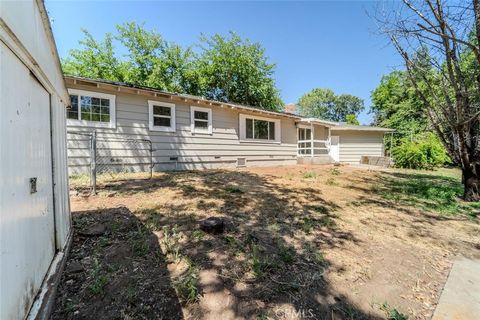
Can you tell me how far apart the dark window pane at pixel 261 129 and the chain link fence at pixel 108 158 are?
19.6ft

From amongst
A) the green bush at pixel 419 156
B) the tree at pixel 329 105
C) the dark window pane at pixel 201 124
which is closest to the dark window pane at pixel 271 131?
the dark window pane at pixel 201 124

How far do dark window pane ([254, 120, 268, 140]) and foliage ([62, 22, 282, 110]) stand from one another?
36.1 ft

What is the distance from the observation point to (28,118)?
5.01 ft

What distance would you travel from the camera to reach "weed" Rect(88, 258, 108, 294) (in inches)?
78.7

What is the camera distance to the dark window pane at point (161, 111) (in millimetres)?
8825

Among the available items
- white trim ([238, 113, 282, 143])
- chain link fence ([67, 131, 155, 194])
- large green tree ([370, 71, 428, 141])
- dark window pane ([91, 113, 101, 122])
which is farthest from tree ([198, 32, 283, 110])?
dark window pane ([91, 113, 101, 122])

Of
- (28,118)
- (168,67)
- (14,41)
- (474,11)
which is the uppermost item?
(168,67)

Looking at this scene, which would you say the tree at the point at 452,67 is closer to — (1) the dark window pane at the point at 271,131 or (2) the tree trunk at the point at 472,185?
(2) the tree trunk at the point at 472,185

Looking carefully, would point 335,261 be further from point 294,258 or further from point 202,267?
point 202,267

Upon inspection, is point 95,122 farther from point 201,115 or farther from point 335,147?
point 335,147

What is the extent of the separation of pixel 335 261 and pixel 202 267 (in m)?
1.51

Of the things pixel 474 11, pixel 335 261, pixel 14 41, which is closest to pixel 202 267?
pixel 335 261

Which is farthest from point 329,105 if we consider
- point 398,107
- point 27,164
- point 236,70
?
point 27,164

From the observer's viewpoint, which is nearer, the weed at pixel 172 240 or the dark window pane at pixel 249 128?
the weed at pixel 172 240
